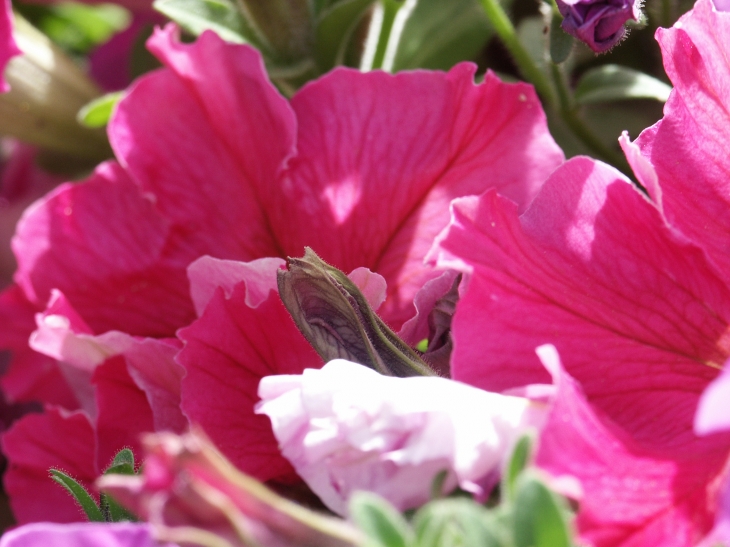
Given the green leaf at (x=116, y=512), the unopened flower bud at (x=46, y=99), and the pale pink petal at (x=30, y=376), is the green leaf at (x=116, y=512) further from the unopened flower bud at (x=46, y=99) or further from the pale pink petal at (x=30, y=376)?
the unopened flower bud at (x=46, y=99)

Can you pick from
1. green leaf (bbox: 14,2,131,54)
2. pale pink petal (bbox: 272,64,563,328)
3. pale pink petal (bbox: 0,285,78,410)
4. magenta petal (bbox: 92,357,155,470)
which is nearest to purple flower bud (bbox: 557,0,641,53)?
pale pink petal (bbox: 272,64,563,328)

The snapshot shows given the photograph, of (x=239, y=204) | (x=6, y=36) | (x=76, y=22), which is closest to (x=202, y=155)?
(x=239, y=204)

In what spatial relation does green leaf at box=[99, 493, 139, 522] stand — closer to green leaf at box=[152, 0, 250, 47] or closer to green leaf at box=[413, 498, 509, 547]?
green leaf at box=[413, 498, 509, 547]

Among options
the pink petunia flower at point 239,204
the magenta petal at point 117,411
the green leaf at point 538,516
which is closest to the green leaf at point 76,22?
the pink petunia flower at point 239,204

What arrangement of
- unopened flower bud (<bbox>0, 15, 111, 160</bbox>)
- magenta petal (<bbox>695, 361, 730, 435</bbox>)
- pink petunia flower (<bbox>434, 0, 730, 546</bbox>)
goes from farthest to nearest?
unopened flower bud (<bbox>0, 15, 111, 160</bbox>), pink petunia flower (<bbox>434, 0, 730, 546</bbox>), magenta petal (<bbox>695, 361, 730, 435</bbox>)

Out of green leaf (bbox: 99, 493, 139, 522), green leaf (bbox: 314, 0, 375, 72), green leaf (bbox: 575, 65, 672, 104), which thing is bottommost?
green leaf (bbox: 99, 493, 139, 522)

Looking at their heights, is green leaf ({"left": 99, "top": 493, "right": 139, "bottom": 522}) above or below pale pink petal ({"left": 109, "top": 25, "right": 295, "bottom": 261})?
below

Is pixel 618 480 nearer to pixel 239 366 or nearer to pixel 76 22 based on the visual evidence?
pixel 239 366
